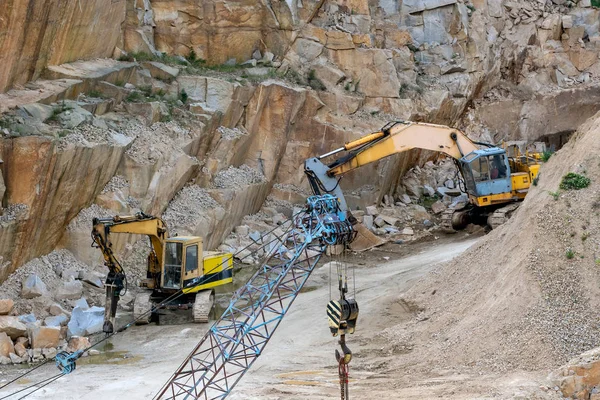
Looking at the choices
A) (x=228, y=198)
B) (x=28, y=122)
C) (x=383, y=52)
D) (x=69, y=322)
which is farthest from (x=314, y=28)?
(x=69, y=322)

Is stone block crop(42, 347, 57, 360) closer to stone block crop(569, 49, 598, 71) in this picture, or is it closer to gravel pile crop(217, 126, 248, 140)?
gravel pile crop(217, 126, 248, 140)

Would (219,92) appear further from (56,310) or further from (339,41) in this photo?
(56,310)

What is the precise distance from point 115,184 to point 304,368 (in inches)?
428

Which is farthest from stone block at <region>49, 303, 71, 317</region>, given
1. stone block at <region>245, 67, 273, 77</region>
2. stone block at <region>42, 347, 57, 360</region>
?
stone block at <region>245, 67, 273, 77</region>

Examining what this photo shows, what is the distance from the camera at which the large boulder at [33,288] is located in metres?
20.5

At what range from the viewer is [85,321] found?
63.2 feet

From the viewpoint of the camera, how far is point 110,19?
29.5 meters

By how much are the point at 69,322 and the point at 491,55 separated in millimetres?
27860

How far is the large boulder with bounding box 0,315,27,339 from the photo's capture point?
17684 mm

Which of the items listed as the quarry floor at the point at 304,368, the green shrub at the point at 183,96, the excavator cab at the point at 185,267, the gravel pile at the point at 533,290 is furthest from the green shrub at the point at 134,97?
the gravel pile at the point at 533,290

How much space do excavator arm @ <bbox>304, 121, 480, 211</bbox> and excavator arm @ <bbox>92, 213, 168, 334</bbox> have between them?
4.66 meters

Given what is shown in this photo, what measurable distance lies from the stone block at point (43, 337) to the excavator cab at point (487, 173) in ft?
46.9

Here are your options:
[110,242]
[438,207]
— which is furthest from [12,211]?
[438,207]

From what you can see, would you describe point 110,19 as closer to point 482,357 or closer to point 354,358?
point 354,358
